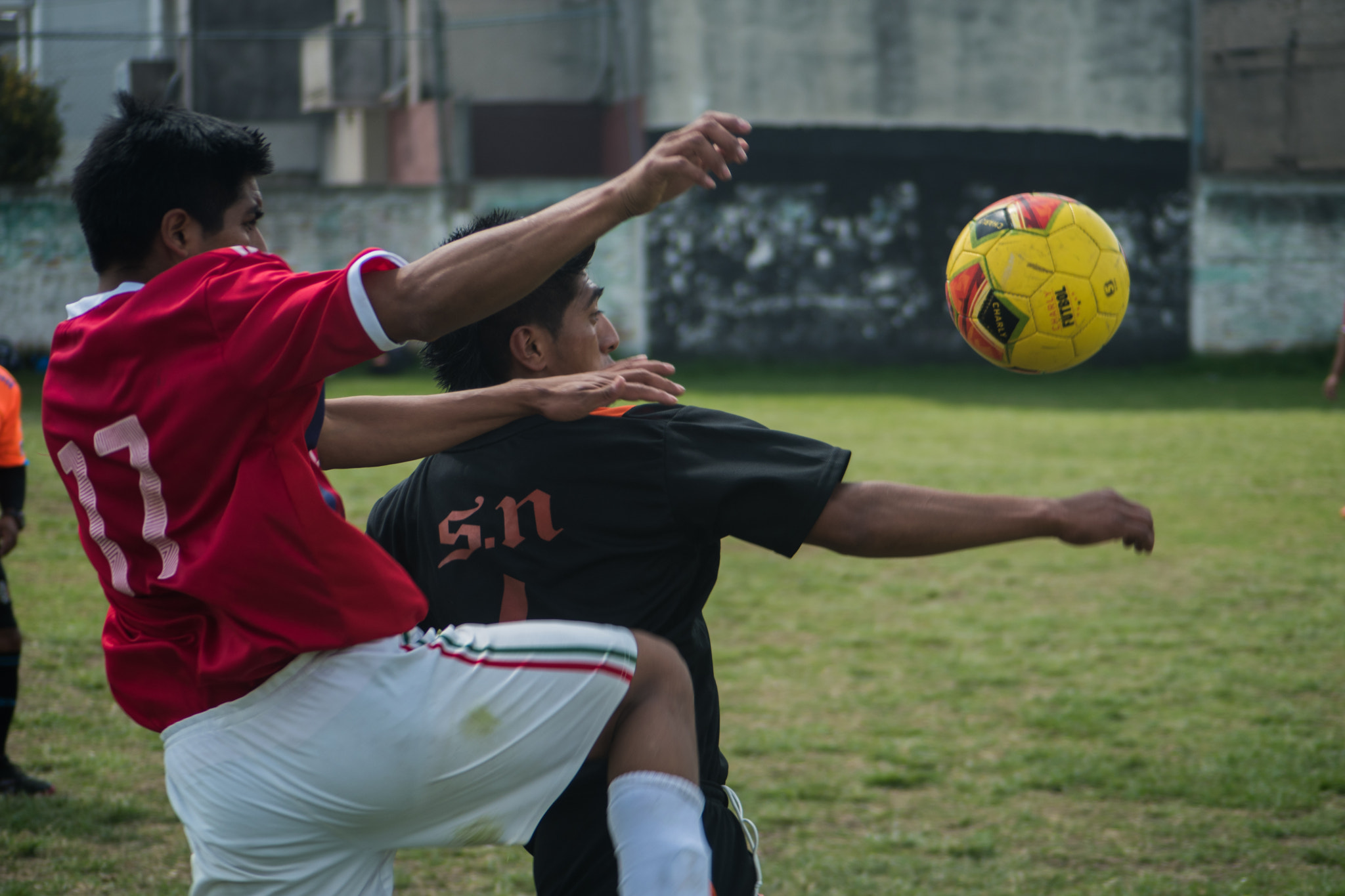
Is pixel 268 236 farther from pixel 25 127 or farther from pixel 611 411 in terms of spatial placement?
pixel 611 411

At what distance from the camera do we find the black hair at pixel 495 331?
2719mm

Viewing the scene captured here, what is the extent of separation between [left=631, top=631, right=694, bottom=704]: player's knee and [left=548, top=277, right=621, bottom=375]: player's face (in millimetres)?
703

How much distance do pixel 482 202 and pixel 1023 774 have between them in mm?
16115

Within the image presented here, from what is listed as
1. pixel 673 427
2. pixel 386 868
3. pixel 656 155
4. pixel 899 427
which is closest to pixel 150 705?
pixel 386 868

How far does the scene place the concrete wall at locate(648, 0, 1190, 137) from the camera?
19984 millimetres

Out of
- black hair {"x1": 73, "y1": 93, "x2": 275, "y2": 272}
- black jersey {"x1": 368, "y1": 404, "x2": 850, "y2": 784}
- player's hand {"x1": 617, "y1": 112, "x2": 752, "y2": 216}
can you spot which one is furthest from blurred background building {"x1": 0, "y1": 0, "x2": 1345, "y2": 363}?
player's hand {"x1": 617, "y1": 112, "x2": 752, "y2": 216}

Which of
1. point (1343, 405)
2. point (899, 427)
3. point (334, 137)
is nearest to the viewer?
point (899, 427)

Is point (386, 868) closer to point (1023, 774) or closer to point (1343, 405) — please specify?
point (1023, 774)

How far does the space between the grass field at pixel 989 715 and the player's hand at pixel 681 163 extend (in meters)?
2.63

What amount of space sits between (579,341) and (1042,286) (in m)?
1.29

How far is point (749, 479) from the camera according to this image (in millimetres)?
2320

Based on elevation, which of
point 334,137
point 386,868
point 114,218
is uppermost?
point 334,137

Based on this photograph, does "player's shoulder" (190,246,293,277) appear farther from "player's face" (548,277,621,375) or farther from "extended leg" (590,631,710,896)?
"extended leg" (590,631,710,896)

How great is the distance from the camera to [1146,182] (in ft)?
70.3
